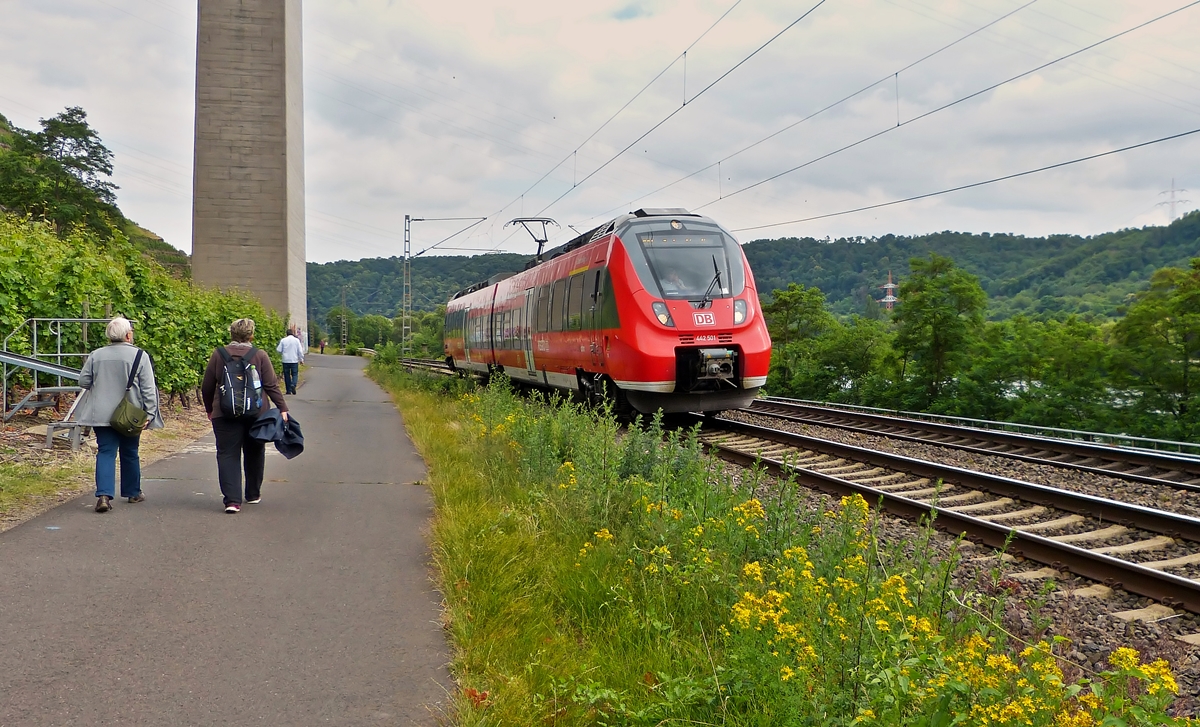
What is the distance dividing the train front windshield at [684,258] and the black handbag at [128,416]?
7401 mm

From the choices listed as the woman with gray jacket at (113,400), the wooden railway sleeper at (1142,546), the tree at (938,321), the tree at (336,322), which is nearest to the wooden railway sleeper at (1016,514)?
the wooden railway sleeper at (1142,546)

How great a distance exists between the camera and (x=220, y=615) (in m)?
4.49

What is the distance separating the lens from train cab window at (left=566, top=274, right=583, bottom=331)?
48.3 ft

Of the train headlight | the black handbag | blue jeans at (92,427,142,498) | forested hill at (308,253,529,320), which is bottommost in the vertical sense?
blue jeans at (92,427,142,498)

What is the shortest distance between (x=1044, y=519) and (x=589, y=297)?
8.20 m

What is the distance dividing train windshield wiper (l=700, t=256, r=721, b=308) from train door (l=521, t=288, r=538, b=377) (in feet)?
19.0

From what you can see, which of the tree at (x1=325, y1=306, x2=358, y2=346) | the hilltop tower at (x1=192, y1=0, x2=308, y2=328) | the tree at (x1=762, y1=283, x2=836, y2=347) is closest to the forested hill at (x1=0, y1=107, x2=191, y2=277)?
the hilltop tower at (x1=192, y1=0, x2=308, y2=328)

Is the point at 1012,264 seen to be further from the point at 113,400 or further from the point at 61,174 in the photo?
the point at 61,174

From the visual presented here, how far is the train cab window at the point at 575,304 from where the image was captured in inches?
580

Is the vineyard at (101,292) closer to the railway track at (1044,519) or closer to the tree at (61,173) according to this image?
the railway track at (1044,519)

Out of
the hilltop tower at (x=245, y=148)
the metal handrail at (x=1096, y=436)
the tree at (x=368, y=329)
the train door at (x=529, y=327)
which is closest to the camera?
the metal handrail at (x=1096, y=436)

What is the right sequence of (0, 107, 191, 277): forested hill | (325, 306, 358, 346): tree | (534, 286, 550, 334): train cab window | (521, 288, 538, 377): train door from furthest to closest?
(325, 306, 358, 346): tree, (0, 107, 191, 277): forested hill, (521, 288, 538, 377): train door, (534, 286, 550, 334): train cab window

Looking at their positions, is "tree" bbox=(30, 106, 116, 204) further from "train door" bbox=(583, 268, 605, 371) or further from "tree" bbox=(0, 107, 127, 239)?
"train door" bbox=(583, 268, 605, 371)

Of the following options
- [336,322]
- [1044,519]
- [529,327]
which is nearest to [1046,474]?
[1044,519]
